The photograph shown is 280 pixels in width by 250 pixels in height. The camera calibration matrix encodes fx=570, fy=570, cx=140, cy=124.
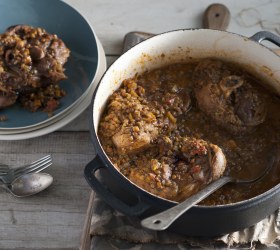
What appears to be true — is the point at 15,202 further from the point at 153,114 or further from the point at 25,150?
the point at 153,114

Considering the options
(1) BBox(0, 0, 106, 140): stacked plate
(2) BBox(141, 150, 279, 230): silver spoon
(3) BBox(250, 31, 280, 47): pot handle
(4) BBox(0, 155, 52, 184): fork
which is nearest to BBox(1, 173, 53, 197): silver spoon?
(4) BBox(0, 155, 52, 184): fork

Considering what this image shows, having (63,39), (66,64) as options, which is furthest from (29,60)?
(63,39)

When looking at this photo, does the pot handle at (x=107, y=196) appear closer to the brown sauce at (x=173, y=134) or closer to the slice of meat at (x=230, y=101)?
the brown sauce at (x=173, y=134)

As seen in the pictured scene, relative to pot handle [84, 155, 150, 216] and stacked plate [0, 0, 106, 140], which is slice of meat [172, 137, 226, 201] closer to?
pot handle [84, 155, 150, 216]

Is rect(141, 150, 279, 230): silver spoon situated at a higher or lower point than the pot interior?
lower

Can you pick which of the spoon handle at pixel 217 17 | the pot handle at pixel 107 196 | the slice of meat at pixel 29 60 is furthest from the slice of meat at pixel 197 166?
the spoon handle at pixel 217 17

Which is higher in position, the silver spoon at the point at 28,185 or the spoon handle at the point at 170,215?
the spoon handle at the point at 170,215
